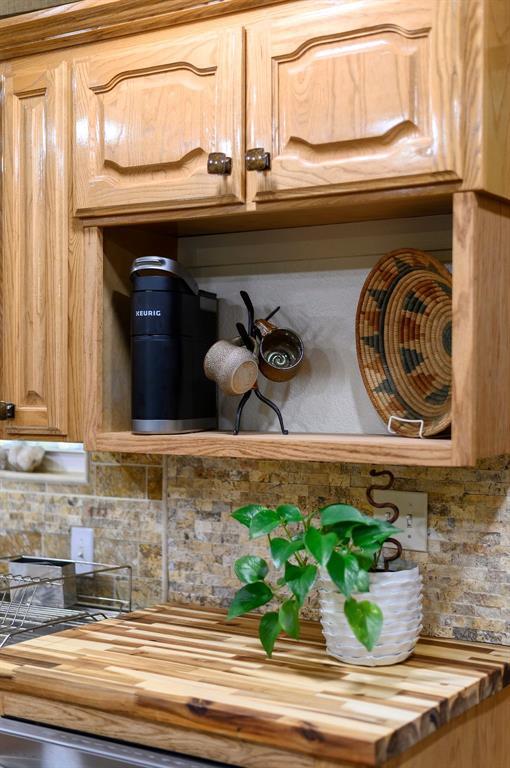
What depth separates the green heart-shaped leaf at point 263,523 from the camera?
67.9 inches

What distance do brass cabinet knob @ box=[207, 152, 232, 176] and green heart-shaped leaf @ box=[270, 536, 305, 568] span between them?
27.3 inches

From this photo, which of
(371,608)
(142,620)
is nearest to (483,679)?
(371,608)

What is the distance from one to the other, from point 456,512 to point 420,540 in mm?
96

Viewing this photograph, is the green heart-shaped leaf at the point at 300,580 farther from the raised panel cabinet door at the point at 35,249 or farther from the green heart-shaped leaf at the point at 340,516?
the raised panel cabinet door at the point at 35,249

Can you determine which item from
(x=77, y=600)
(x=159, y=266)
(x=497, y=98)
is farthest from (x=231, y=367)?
(x=77, y=600)

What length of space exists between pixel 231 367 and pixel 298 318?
26 centimetres

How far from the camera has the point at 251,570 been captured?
1820mm

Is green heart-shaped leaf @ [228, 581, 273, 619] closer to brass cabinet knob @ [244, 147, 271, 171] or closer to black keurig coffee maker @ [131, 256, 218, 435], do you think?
black keurig coffee maker @ [131, 256, 218, 435]

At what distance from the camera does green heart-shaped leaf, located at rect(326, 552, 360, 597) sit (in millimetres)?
1623

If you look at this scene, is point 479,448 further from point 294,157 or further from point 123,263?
point 123,263

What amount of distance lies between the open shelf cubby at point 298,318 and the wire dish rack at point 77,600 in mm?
426

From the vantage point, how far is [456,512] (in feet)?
6.43

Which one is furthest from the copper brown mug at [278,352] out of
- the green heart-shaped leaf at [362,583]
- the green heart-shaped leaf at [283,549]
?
the green heart-shaped leaf at [362,583]

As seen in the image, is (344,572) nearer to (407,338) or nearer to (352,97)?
(407,338)
